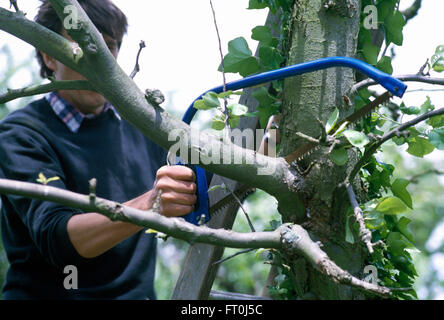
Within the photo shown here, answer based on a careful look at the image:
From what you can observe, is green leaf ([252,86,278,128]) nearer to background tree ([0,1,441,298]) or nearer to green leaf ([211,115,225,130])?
background tree ([0,1,441,298])

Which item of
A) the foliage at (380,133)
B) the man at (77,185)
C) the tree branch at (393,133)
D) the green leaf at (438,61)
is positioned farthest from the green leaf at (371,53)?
the man at (77,185)

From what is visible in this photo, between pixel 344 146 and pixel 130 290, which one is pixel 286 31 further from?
pixel 130 290

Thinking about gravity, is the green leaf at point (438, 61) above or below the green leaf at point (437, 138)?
above

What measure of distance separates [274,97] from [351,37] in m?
0.25

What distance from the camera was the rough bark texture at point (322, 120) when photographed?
1.09 metres

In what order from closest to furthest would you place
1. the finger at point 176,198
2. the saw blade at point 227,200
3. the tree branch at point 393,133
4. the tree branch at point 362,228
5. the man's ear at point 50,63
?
the tree branch at point 362,228, the tree branch at point 393,133, the finger at point 176,198, the saw blade at point 227,200, the man's ear at point 50,63

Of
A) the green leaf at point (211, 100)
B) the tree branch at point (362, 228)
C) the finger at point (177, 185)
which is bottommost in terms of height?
the finger at point (177, 185)

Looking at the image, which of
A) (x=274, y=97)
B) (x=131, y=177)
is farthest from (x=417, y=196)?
(x=274, y=97)

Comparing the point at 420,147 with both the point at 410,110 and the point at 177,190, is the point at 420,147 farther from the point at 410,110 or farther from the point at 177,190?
the point at 177,190

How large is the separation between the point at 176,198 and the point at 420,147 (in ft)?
1.97

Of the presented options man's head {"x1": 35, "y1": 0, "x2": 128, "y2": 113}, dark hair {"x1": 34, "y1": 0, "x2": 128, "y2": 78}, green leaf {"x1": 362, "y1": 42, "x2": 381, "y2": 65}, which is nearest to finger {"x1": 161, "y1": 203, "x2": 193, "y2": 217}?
green leaf {"x1": 362, "y1": 42, "x2": 381, "y2": 65}

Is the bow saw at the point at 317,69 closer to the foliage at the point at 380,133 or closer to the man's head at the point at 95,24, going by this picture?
the foliage at the point at 380,133

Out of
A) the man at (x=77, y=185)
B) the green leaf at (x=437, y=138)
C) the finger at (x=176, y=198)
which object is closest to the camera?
the green leaf at (x=437, y=138)

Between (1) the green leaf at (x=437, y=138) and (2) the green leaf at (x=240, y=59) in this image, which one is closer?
(1) the green leaf at (x=437, y=138)
